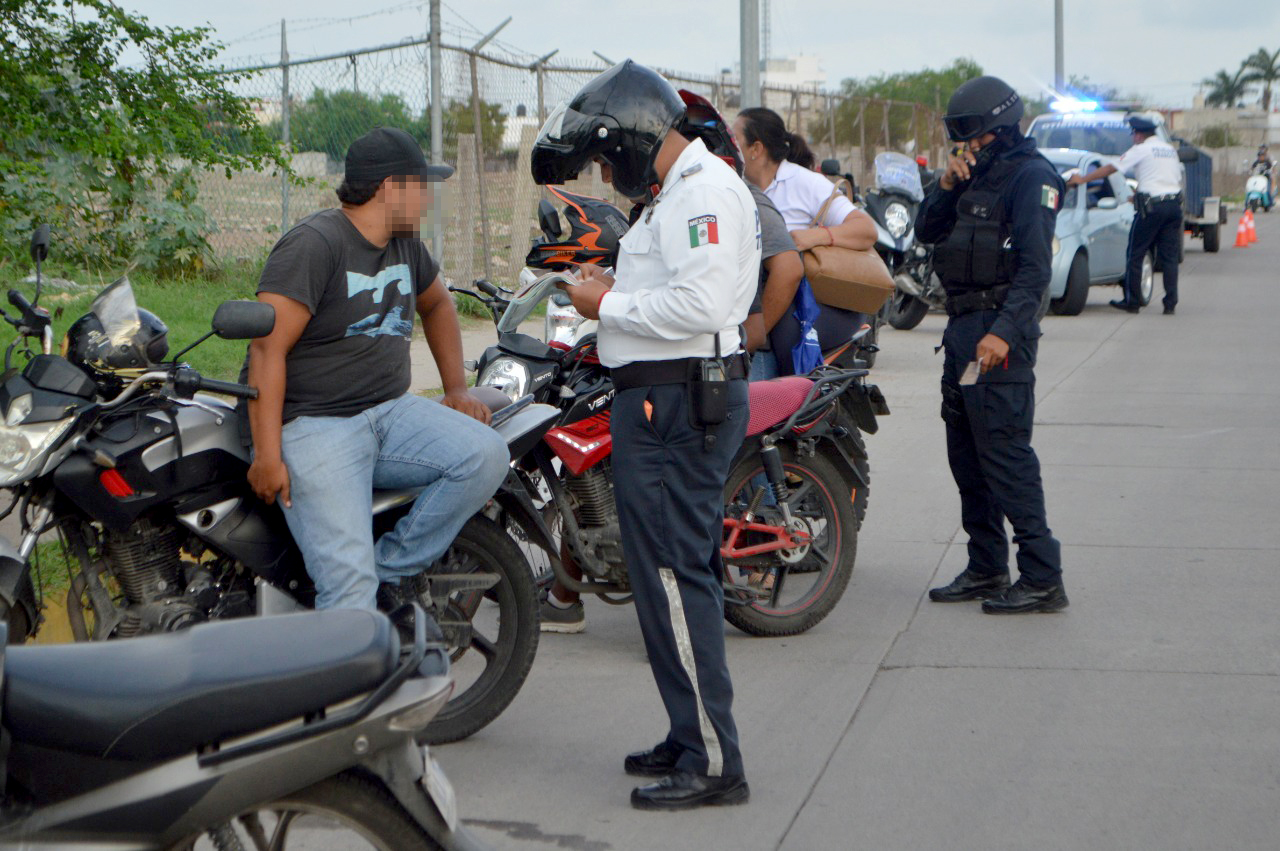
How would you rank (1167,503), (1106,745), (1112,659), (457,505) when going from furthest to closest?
(1167,503), (1112,659), (1106,745), (457,505)

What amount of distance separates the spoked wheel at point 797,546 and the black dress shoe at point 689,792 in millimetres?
1398

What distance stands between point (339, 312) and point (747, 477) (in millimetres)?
1923

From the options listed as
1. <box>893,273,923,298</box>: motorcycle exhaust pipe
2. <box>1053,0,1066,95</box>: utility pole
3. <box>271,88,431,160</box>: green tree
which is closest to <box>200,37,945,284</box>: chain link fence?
<box>271,88,431,160</box>: green tree

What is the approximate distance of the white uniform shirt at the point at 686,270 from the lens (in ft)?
11.9

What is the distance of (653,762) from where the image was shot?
409 centimetres

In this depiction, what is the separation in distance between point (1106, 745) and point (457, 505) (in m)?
2.07

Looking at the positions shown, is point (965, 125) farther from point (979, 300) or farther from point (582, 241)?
point (582, 241)

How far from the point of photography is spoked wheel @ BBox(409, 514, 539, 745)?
4.30 m

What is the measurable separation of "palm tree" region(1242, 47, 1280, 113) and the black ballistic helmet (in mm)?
98021

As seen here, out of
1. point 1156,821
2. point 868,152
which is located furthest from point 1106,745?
point 868,152

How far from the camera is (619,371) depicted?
12.6 ft

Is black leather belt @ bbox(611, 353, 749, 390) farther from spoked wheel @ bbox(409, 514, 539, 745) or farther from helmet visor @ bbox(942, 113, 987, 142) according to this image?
helmet visor @ bbox(942, 113, 987, 142)

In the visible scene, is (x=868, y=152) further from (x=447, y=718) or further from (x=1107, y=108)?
(x=447, y=718)

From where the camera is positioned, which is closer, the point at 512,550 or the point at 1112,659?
the point at 512,550
